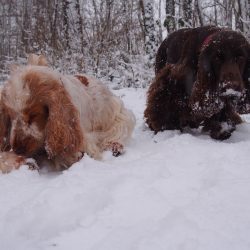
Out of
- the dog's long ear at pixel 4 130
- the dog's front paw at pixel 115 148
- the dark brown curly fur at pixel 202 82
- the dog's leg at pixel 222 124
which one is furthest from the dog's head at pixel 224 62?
the dog's long ear at pixel 4 130

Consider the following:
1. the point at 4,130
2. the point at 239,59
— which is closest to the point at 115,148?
the point at 4,130

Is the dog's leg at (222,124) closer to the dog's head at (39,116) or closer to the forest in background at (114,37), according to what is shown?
the dog's head at (39,116)

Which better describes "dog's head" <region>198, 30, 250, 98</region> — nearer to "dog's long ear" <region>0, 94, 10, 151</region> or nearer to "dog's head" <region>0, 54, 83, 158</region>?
"dog's head" <region>0, 54, 83, 158</region>

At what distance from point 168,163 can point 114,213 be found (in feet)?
3.15

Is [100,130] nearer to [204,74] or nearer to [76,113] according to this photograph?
[76,113]

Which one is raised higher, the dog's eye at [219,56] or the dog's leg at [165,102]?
the dog's eye at [219,56]

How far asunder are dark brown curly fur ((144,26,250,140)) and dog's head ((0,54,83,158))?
50.8 inches

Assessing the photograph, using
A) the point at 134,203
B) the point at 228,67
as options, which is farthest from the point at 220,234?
the point at 228,67

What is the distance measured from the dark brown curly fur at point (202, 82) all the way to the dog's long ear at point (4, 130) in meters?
1.70

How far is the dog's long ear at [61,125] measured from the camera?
126 inches

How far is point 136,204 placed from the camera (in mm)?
2402

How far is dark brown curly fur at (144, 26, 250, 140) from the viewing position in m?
3.86

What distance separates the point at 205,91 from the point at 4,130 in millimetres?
1764

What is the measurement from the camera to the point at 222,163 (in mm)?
3068
